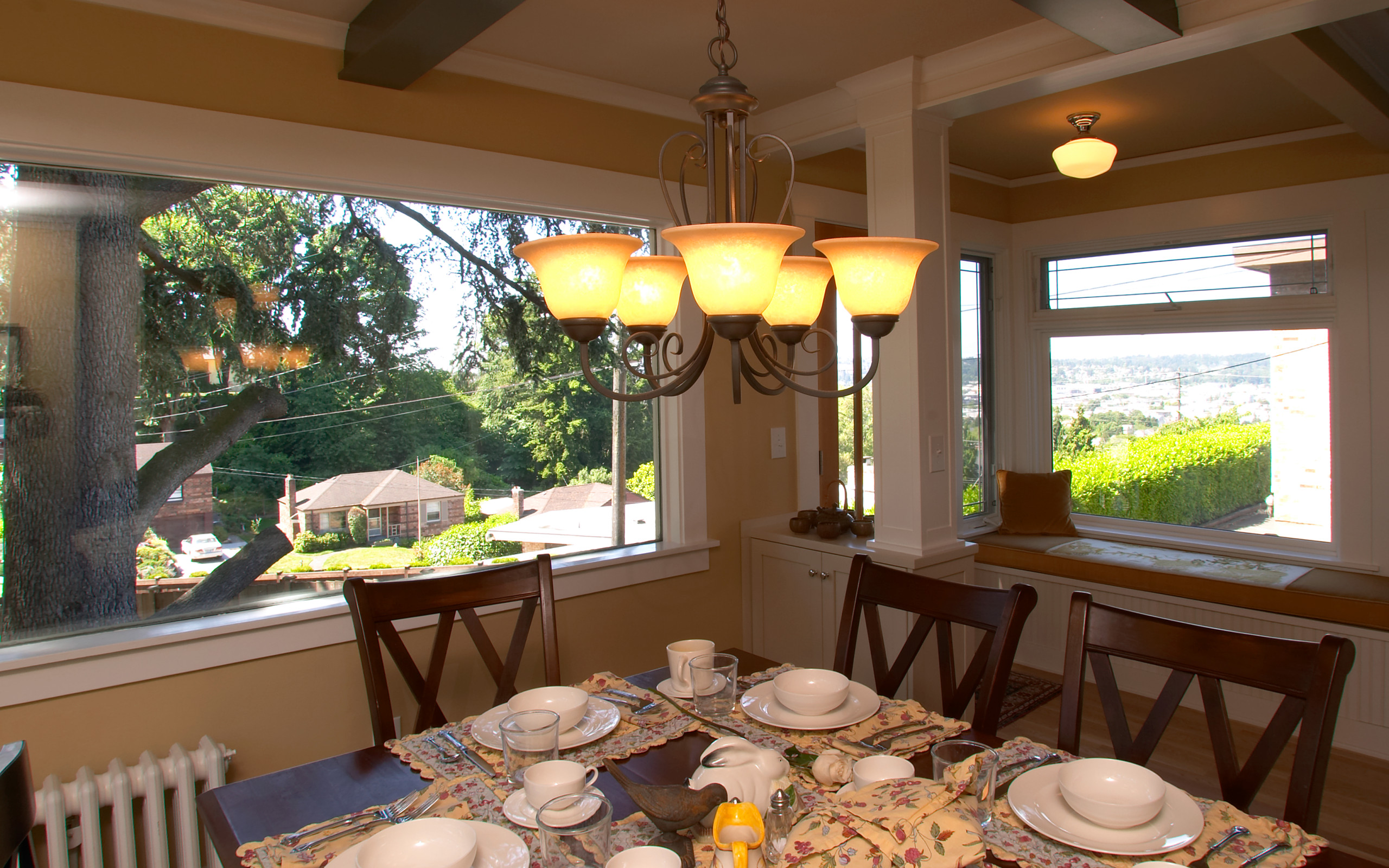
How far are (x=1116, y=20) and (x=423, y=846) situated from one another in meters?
2.30

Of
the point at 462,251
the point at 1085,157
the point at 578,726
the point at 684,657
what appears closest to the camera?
the point at 578,726

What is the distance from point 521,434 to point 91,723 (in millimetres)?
1366

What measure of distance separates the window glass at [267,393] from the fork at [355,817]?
4.11 ft

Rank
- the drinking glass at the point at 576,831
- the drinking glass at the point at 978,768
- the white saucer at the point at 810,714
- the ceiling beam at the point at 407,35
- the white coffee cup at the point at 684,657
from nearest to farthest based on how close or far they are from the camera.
A: the drinking glass at the point at 576,831
the drinking glass at the point at 978,768
the white saucer at the point at 810,714
the white coffee cup at the point at 684,657
the ceiling beam at the point at 407,35

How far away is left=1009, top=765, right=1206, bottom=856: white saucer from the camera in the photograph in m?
1.11

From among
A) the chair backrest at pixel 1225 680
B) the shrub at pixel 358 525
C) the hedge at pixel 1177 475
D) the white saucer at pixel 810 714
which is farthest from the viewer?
the hedge at pixel 1177 475

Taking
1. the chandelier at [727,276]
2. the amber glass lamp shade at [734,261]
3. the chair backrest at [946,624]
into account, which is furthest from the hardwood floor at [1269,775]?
the amber glass lamp shade at [734,261]

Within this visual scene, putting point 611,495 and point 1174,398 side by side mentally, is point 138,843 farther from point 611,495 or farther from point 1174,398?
point 1174,398

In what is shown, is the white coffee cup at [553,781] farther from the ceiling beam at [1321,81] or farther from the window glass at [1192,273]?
the window glass at [1192,273]

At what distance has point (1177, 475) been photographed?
402 cm

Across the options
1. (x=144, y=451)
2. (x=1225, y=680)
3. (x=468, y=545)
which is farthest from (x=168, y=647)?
(x=1225, y=680)

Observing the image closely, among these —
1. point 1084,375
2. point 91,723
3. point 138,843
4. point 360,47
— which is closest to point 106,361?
point 91,723

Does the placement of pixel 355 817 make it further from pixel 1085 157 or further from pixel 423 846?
pixel 1085 157

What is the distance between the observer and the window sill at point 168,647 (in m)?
1.92
